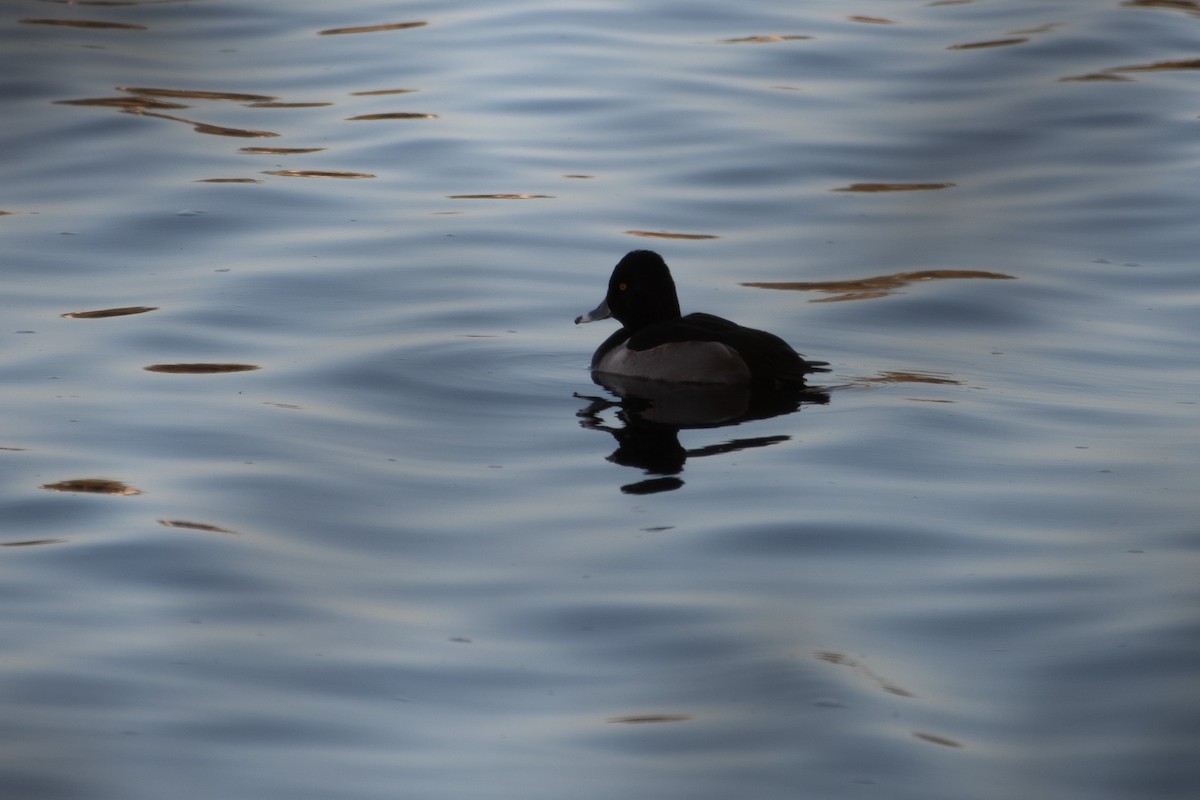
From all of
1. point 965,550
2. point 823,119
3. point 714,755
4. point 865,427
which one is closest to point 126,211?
point 865,427

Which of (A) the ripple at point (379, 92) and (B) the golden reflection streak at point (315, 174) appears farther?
(A) the ripple at point (379, 92)

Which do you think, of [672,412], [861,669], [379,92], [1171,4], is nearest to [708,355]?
[672,412]

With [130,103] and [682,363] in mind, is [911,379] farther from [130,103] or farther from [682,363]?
[130,103]

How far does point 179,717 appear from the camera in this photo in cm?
397

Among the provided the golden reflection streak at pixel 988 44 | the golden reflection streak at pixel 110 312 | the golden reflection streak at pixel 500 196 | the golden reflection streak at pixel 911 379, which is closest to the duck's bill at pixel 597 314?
the golden reflection streak at pixel 911 379

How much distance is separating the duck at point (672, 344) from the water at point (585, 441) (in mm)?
289

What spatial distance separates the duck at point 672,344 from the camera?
7.74 m

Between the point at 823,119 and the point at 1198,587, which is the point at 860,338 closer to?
the point at 823,119

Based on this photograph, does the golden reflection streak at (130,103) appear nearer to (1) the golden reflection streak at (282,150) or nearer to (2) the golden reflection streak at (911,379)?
(2) the golden reflection streak at (911,379)

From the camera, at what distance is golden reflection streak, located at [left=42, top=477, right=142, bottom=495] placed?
630 cm

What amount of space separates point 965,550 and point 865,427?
1625mm

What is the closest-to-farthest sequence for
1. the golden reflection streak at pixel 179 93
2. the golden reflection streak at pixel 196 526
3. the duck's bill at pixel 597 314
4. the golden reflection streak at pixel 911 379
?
the golden reflection streak at pixel 179 93, the golden reflection streak at pixel 196 526, the golden reflection streak at pixel 911 379, the duck's bill at pixel 597 314

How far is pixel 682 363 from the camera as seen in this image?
7969 mm

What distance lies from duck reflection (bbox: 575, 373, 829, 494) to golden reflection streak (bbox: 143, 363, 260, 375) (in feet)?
5.72
